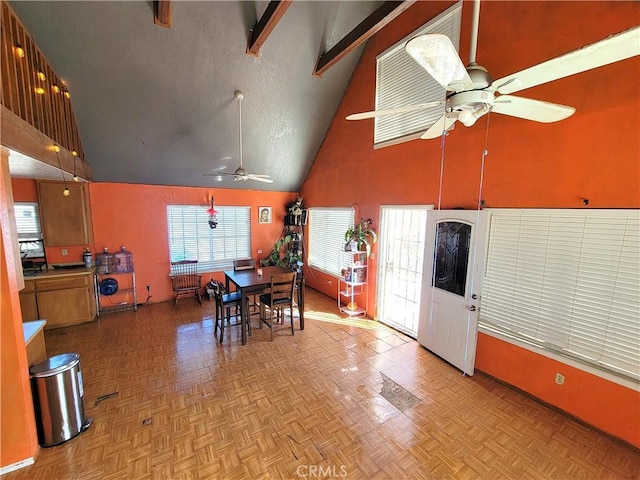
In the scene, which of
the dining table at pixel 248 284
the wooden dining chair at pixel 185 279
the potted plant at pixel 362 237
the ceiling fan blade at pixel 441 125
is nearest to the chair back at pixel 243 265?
the dining table at pixel 248 284

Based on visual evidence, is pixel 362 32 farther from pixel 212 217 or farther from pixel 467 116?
pixel 212 217

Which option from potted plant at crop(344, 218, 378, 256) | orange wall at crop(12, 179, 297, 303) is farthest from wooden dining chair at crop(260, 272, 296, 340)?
orange wall at crop(12, 179, 297, 303)

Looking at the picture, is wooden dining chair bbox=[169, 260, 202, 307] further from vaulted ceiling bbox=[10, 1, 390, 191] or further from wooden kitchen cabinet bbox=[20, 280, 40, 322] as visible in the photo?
wooden kitchen cabinet bbox=[20, 280, 40, 322]

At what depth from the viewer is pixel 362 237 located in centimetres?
461

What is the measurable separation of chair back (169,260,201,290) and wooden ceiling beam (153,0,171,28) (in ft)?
13.6

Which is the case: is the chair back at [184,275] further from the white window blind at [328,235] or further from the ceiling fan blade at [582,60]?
the ceiling fan blade at [582,60]

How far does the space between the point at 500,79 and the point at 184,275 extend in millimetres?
6018

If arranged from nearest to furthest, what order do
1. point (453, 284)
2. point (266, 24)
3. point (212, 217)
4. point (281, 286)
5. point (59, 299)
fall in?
point (266, 24) < point (453, 284) < point (281, 286) < point (59, 299) < point (212, 217)

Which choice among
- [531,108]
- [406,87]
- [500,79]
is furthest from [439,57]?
[406,87]

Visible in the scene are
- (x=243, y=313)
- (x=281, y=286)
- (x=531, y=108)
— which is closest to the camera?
(x=531, y=108)

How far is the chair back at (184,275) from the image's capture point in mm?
5620

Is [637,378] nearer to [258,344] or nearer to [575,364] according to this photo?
[575,364]

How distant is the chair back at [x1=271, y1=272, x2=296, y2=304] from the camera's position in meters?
3.91

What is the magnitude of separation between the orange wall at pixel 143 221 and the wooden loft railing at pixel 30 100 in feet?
5.26
